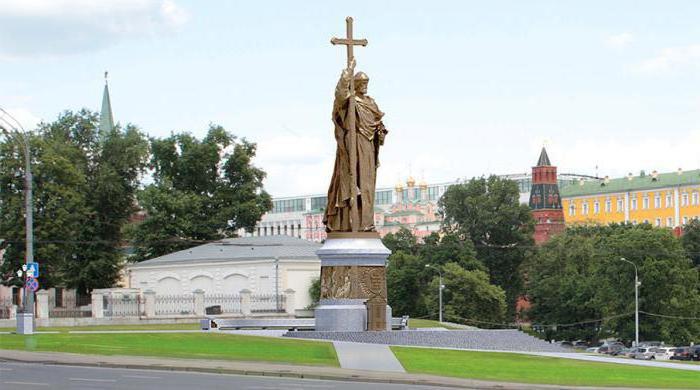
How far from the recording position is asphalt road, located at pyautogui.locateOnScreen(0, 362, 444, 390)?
28.3 m

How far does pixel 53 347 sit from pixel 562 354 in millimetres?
15612

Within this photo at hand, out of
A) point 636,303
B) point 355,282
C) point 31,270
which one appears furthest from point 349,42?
point 636,303

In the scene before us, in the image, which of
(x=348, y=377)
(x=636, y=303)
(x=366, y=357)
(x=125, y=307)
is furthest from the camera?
(x=636, y=303)

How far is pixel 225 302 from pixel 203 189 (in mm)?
26503

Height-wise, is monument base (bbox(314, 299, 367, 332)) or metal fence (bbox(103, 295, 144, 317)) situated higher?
monument base (bbox(314, 299, 367, 332))

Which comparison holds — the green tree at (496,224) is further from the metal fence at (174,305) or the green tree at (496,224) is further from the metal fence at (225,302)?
the metal fence at (174,305)

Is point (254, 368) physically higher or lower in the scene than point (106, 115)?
lower

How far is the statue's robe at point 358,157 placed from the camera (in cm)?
4578

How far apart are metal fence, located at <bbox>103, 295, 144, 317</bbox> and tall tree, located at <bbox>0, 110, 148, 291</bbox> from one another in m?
12.3

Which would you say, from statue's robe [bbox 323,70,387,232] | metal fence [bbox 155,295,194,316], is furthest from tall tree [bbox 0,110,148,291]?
statue's robe [bbox 323,70,387,232]

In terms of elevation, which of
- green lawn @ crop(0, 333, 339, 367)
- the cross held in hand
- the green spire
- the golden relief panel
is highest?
the green spire

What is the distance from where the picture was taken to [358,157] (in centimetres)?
4600

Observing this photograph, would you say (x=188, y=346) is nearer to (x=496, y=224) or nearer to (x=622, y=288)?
(x=622, y=288)

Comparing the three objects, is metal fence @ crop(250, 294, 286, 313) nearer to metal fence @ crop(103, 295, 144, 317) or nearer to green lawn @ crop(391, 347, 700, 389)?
metal fence @ crop(103, 295, 144, 317)
